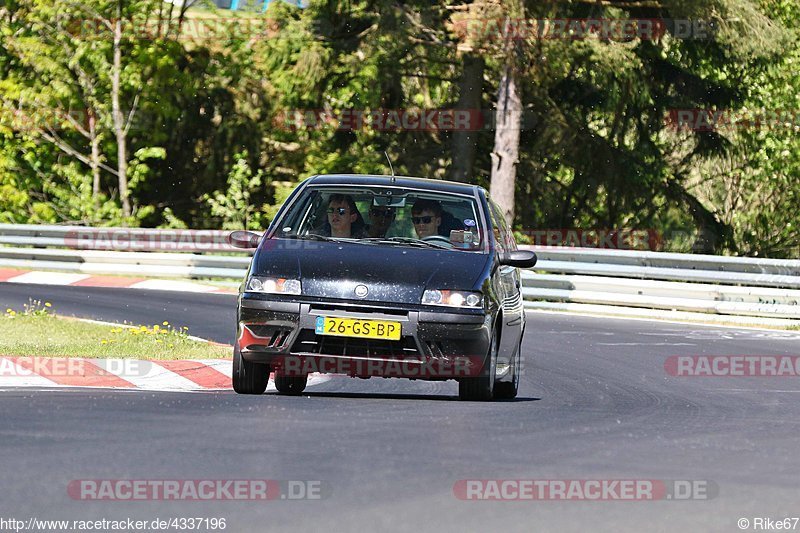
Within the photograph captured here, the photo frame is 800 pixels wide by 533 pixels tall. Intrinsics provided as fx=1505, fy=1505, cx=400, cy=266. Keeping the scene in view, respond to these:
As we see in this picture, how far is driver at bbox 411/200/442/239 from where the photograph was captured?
419 inches

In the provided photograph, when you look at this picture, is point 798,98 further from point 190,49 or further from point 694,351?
point 694,351

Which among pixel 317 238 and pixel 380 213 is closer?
pixel 317 238

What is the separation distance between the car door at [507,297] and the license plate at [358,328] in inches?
45.9

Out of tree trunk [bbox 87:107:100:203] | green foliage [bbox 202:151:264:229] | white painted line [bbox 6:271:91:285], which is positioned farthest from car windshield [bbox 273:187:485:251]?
tree trunk [bbox 87:107:100:203]

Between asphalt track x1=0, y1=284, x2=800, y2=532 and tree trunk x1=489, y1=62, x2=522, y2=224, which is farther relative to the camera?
tree trunk x1=489, y1=62, x2=522, y2=224

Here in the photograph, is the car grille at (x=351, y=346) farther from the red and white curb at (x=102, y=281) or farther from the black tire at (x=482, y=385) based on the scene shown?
the red and white curb at (x=102, y=281)

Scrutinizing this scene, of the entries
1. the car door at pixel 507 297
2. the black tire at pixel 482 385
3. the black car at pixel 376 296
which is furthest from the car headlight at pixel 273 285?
the car door at pixel 507 297

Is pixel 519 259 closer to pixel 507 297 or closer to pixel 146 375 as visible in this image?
pixel 507 297

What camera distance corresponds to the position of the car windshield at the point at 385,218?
10.6 metres

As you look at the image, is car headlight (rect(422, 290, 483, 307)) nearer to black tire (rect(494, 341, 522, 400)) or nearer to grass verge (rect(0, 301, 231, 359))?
black tire (rect(494, 341, 522, 400))

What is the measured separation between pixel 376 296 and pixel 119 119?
23.4 meters

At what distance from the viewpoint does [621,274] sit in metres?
21.9

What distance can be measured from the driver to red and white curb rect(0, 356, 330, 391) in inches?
64.9

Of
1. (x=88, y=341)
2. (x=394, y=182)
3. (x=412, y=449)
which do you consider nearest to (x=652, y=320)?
(x=88, y=341)
